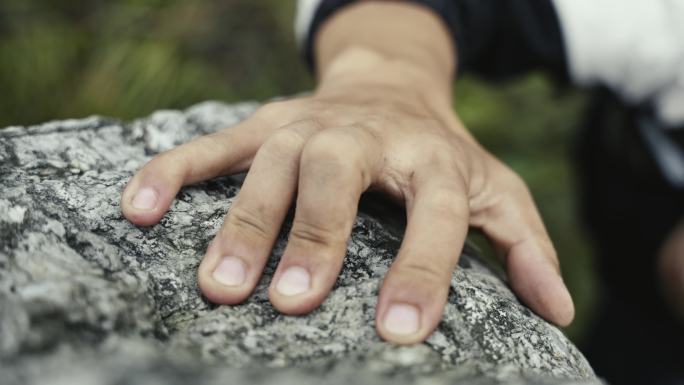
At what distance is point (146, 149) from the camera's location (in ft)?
3.98

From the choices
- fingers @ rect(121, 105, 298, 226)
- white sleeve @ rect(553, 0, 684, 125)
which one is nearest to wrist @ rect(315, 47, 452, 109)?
fingers @ rect(121, 105, 298, 226)

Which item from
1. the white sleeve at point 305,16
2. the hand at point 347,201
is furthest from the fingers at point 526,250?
the white sleeve at point 305,16

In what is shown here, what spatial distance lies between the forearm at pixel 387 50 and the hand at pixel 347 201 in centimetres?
18

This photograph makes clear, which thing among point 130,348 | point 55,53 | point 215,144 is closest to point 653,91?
point 215,144

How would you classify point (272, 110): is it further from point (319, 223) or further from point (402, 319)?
point (402, 319)

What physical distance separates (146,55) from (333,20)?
1.35 metres

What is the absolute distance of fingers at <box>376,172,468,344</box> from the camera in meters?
0.83

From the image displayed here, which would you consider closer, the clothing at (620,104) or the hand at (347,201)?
the hand at (347,201)

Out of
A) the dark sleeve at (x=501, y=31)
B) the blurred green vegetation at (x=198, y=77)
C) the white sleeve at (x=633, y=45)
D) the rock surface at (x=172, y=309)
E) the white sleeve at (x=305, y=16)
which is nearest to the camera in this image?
the rock surface at (x=172, y=309)

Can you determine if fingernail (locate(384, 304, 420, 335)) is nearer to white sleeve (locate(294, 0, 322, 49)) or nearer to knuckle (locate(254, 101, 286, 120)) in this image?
knuckle (locate(254, 101, 286, 120))

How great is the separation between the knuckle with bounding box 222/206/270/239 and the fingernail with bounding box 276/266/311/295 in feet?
0.26

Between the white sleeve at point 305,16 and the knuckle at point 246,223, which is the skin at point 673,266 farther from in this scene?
the knuckle at point 246,223

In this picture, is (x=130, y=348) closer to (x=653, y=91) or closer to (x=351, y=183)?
(x=351, y=183)

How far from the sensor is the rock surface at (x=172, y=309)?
65 cm
